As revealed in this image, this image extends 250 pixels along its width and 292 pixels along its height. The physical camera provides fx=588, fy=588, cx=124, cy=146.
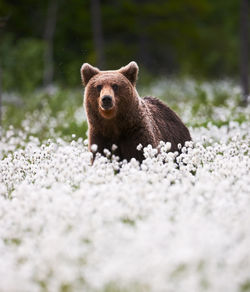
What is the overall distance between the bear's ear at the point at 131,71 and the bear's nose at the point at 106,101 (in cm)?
78

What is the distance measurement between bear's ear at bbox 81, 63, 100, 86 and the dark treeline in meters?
18.0

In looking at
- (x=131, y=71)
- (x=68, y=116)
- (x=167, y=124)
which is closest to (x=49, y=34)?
(x=68, y=116)

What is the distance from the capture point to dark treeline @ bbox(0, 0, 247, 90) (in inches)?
1123

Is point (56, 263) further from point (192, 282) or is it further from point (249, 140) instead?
point (249, 140)

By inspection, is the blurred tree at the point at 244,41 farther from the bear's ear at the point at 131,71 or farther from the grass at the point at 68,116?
the bear's ear at the point at 131,71

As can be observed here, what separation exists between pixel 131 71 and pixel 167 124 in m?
1.21

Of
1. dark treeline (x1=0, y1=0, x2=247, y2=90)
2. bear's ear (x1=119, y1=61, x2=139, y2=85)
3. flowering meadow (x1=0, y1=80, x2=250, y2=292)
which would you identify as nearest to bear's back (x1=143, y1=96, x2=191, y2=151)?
bear's ear (x1=119, y1=61, x2=139, y2=85)

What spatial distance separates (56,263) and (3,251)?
31.3 inches

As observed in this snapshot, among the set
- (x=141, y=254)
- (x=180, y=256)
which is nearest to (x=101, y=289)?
(x=141, y=254)

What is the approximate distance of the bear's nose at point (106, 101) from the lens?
6.44 metres

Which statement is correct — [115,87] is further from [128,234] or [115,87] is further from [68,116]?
[68,116]

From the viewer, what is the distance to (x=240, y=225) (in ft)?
12.8

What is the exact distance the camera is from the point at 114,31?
31.3 m

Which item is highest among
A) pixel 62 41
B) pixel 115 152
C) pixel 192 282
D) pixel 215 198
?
pixel 62 41
